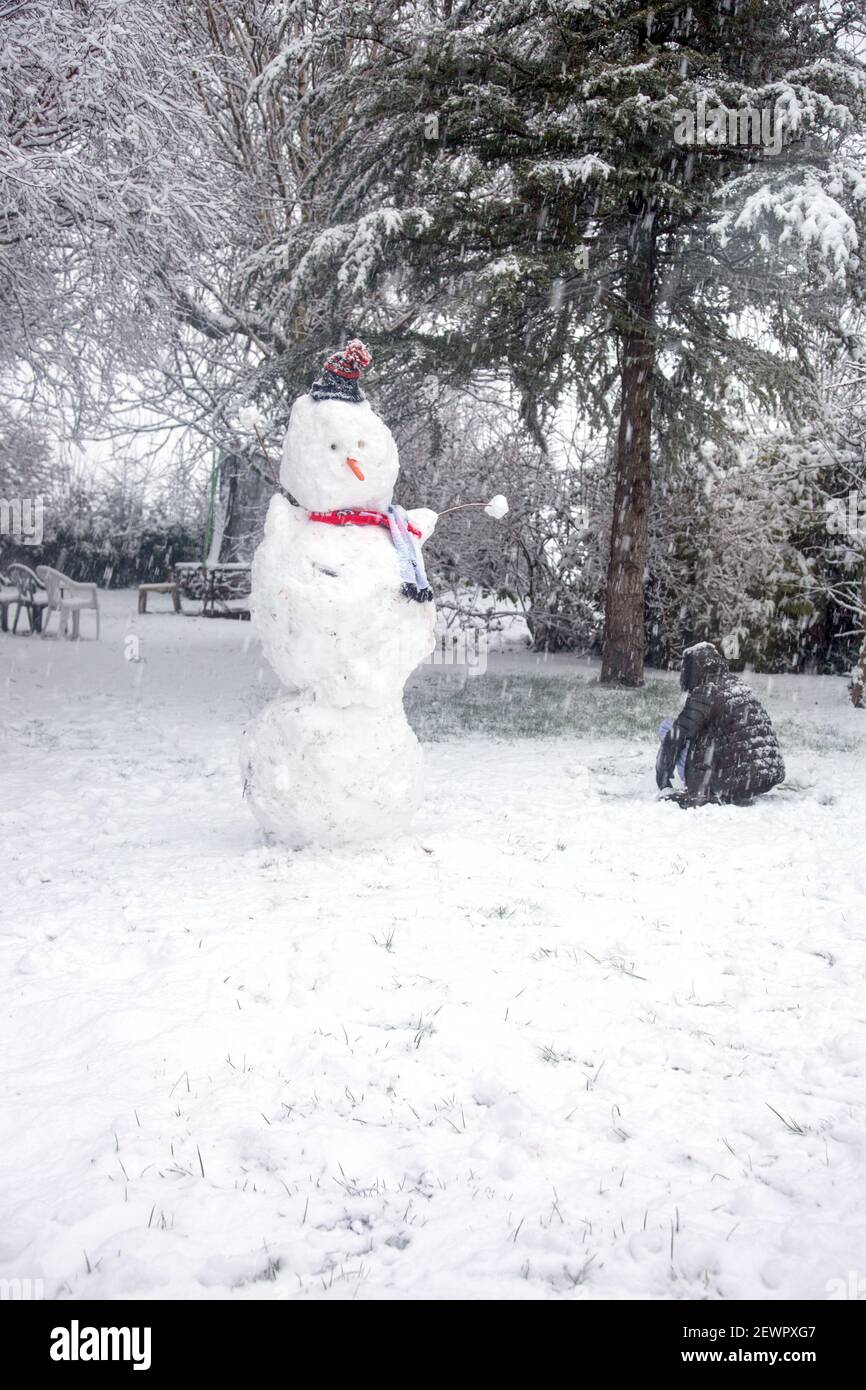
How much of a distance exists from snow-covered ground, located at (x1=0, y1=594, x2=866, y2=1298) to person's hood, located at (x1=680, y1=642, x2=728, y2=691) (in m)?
0.87

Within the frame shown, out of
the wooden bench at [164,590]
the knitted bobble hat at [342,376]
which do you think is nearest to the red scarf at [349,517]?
Answer: the knitted bobble hat at [342,376]

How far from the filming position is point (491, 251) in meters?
10.1

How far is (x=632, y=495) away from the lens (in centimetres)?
1160

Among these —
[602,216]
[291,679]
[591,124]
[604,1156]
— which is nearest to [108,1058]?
[604,1156]

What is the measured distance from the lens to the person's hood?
6340 mm

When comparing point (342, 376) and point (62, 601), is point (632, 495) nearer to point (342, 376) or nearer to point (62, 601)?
point (342, 376)

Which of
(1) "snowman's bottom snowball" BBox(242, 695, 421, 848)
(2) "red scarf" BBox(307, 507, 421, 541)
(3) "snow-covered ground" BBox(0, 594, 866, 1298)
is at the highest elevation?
(2) "red scarf" BBox(307, 507, 421, 541)

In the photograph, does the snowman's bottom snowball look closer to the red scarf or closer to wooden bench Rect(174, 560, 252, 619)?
the red scarf

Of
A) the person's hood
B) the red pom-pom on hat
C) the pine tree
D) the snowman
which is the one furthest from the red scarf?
the pine tree

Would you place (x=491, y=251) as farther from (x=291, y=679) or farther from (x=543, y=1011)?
(x=543, y=1011)

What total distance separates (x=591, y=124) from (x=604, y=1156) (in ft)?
30.5

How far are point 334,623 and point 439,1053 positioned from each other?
238cm

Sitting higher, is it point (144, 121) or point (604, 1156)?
point (144, 121)
